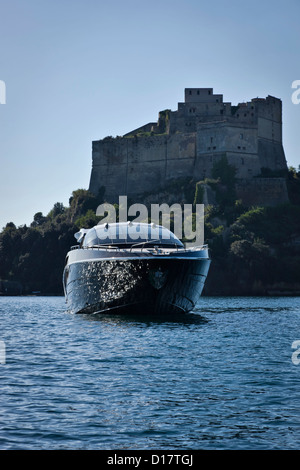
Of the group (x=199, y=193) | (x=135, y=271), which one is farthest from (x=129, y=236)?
(x=199, y=193)

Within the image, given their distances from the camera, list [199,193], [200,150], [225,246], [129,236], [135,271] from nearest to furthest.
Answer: [135,271] < [129,236] < [225,246] < [199,193] < [200,150]

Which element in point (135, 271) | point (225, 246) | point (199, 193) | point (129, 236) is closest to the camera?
point (135, 271)

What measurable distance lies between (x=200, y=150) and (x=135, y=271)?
3336 inches

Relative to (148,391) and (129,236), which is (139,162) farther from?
(148,391)

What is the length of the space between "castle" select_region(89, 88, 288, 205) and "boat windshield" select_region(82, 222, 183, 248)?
2964 inches

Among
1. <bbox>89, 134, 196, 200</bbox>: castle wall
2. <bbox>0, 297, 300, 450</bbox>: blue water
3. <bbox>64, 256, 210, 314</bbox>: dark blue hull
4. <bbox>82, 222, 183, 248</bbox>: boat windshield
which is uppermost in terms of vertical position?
<bbox>89, 134, 196, 200</bbox>: castle wall

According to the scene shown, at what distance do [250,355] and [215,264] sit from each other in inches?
3357

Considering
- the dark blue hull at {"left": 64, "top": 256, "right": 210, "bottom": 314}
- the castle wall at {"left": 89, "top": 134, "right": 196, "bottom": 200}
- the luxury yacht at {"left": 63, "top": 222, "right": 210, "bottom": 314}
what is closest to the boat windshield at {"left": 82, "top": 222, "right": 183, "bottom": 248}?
the luxury yacht at {"left": 63, "top": 222, "right": 210, "bottom": 314}

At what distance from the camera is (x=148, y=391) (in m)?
21.5

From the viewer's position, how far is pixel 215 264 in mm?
114438

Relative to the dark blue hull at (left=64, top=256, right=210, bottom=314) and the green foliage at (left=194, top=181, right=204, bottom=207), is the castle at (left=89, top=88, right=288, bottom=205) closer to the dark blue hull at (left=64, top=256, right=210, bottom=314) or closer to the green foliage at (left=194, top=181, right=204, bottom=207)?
the green foliage at (left=194, top=181, right=204, bottom=207)

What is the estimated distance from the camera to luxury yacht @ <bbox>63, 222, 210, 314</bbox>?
1630 inches

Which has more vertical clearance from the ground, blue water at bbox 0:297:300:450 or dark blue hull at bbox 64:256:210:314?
dark blue hull at bbox 64:256:210:314

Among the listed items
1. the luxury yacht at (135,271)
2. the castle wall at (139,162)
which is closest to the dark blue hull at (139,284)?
the luxury yacht at (135,271)
